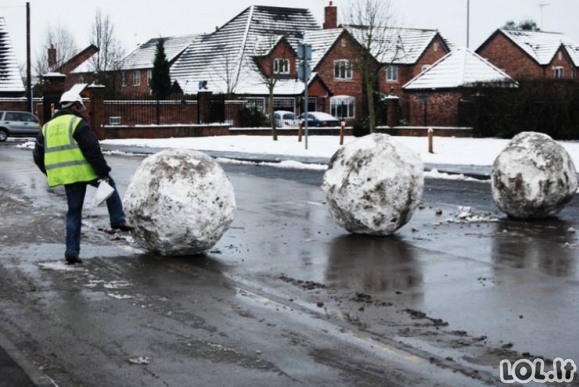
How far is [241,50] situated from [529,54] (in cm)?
2007

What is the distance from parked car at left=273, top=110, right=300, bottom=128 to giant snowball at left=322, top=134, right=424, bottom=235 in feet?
127

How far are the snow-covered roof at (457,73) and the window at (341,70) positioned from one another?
519 inches

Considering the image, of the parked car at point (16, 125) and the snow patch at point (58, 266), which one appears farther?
the parked car at point (16, 125)

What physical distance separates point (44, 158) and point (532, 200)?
6601mm

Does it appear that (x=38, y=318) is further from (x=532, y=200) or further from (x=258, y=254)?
(x=532, y=200)

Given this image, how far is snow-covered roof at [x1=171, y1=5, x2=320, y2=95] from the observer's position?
188 ft

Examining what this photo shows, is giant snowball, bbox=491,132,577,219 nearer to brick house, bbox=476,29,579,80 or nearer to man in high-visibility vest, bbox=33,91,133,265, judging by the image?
man in high-visibility vest, bbox=33,91,133,265

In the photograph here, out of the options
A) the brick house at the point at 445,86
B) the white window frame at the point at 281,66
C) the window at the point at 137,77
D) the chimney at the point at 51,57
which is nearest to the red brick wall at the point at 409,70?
the white window frame at the point at 281,66

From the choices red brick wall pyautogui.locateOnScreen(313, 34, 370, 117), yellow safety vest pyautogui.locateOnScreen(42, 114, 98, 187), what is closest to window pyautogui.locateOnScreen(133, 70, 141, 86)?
red brick wall pyautogui.locateOnScreen(313, 34, 370, 117)

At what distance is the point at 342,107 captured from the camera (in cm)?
6222

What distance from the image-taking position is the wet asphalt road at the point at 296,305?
5.86 m

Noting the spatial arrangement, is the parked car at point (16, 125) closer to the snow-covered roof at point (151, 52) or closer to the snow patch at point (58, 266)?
the snow-covered roof at point (151, 52)

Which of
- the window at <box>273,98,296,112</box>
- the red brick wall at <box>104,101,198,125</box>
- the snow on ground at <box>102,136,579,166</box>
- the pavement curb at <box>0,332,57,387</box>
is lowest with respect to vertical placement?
the pavement curb at <box>0,332,57,387</box>

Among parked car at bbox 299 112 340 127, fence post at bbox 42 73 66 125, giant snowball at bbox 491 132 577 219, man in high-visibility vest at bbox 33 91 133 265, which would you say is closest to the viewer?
man in high-visibility vest at bbox 33 91 133 265
